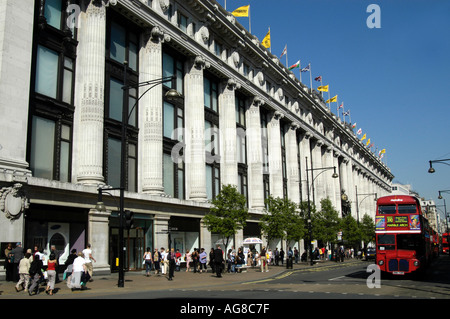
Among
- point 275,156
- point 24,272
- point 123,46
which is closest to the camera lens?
point 24,272

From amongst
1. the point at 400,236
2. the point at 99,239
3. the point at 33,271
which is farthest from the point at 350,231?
the point at 33,271

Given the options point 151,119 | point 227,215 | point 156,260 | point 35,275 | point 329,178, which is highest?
point 151,119

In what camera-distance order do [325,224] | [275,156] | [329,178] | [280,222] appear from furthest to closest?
1. [329,178]
2. [325,224]
3. [275,156]
4. [280,222]

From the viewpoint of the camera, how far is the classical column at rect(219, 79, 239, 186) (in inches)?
1640

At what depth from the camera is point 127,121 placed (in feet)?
73.7

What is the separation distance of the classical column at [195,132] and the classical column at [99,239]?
1117cm

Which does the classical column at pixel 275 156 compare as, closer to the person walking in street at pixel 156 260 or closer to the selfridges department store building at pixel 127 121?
the selfridges department store building at pixel 127 121

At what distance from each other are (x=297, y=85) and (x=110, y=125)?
122 feet

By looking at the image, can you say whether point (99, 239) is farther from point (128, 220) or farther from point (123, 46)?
point (123, 46)

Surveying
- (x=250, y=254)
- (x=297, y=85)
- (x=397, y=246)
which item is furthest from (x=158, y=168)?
(x=297, y=85)

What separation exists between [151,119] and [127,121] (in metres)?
9.09

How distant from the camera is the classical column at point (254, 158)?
4681 cm

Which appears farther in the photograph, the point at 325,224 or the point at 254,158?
the point at 325,224

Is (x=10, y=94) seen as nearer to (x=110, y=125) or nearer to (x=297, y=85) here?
(x=110, y=125)
